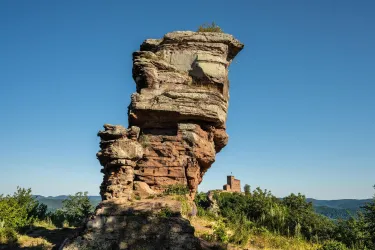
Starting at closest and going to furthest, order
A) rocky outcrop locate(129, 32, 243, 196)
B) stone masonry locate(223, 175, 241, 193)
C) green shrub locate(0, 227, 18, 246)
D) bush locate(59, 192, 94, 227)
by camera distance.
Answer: rocky outcrop locate(129, 32, 243, 196), green shrub locate(0, 227, 18, 246), bush locate(59, 192, 94, 227), stone masonry locate(223, 175, 241, 193)

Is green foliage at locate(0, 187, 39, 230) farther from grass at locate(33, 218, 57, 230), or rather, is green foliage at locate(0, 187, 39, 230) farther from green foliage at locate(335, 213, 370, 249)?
green foliage at locate(335, 213, 370, 249)

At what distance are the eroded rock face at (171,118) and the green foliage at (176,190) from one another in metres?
0.23

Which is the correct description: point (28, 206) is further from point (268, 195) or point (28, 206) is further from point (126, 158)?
point (268, 195)

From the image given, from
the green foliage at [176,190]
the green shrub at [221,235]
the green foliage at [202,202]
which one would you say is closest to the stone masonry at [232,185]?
the green foliage at [202,202]

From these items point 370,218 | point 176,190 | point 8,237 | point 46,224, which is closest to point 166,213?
point 176,190

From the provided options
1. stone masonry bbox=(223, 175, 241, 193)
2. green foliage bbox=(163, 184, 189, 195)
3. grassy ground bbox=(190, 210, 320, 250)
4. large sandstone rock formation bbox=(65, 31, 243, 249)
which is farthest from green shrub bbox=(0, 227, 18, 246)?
stone masonry bbox=(223, 175, 241, 193)

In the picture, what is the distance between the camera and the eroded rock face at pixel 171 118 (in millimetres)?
10469

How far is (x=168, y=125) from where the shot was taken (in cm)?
1150

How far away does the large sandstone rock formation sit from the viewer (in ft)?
33.4

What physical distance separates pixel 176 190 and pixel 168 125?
8.54ft

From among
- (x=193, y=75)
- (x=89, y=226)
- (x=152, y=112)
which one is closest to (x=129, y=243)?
(x=89, y=226)

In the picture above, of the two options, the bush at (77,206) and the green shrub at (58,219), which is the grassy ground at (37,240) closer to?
the green shrub at (58,219)

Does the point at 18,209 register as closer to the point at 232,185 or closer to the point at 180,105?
the point at 180,105

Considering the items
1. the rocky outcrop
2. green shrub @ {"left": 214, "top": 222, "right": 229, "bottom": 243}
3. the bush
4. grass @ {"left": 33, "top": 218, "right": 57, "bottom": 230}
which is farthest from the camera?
the bush
